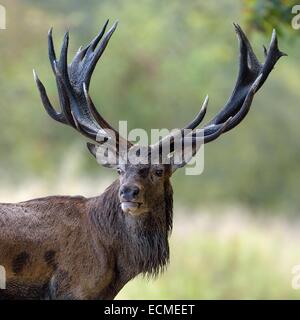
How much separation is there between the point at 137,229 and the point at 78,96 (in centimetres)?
118

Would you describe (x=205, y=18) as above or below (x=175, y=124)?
above

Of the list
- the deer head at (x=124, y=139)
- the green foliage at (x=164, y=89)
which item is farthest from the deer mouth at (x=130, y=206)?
the green foliage at (x=164, y=89)

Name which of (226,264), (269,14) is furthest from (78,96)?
(226,264)

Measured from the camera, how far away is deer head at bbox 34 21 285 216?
803 cm

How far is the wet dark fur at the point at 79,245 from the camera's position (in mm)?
7875

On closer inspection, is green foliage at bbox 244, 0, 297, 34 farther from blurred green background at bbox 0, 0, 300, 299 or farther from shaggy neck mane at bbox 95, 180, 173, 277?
blurred green background at bbox 0, 0, 300, 299

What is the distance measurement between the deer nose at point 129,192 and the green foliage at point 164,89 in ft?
66.6

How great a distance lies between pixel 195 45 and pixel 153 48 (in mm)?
1384

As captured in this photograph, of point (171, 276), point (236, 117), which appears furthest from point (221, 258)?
point (236, 117)

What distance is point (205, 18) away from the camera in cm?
2933

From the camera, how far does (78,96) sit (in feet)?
28.2

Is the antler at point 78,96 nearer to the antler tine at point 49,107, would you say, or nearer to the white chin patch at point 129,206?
the antler tine at point 49,107
